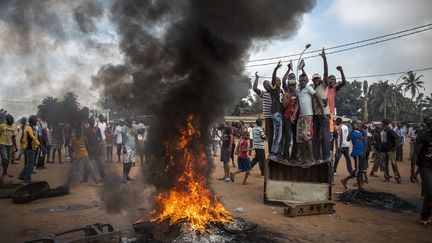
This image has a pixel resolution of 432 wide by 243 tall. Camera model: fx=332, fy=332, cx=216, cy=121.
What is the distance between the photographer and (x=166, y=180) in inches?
238

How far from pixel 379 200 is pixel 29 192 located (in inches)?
347

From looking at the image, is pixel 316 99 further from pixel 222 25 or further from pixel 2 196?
pixel 2 196

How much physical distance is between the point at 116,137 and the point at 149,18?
11.4 meters

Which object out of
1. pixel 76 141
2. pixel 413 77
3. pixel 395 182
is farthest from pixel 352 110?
pixel 76 141

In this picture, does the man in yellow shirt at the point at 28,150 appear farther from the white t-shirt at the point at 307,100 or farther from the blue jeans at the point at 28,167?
the white t-shirt at the point at 307,100

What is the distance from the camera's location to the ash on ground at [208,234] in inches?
201

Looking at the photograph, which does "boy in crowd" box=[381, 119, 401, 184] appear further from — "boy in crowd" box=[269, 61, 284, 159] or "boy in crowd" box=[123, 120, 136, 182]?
"boy in crowd" box=[123, 120, 136, 182]

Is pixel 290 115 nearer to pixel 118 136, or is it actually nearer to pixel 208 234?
pixel 208 234

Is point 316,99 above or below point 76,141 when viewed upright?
above

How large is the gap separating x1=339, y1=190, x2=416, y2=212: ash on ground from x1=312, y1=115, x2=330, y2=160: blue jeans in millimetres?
1217

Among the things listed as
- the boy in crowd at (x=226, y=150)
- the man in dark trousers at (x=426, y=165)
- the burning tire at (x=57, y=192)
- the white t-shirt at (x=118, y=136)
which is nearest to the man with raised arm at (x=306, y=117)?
the man in dark trousers at (x=426, y=165)

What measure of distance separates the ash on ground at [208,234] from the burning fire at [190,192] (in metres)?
0.19

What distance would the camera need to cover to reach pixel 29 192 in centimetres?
863

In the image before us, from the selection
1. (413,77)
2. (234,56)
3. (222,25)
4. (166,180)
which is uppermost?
(413,77)
